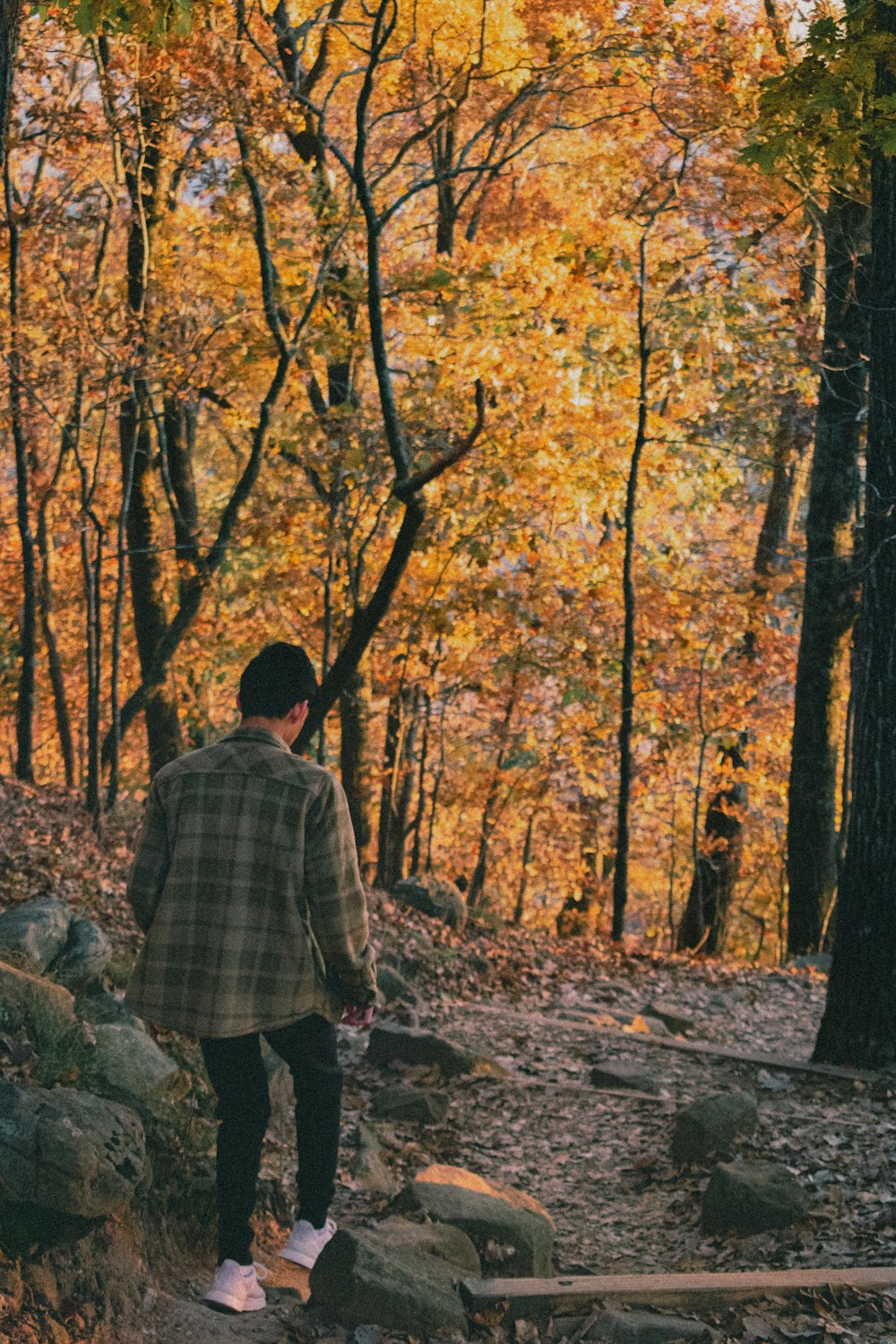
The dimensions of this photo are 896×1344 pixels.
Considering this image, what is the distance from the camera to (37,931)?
5992mm

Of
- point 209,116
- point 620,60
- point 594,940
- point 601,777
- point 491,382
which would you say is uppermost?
point 620,60

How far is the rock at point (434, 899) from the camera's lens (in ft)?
48.3

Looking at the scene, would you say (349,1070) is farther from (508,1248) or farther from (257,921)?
(257,921)

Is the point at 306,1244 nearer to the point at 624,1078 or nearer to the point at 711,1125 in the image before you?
the point at 711,1125

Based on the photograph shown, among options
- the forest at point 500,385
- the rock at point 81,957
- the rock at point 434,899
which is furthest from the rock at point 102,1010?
the rock at point 434,899

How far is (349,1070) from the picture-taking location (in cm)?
812

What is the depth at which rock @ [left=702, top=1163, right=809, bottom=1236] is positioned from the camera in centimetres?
536

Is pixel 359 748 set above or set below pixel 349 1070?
above

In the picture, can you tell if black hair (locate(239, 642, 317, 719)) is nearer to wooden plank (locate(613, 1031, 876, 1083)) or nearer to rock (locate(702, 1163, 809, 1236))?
rock (locate(702, 1163, 809, 1236))

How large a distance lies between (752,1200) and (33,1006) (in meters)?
3.25

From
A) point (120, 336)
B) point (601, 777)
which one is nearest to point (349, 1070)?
point (120, 336)

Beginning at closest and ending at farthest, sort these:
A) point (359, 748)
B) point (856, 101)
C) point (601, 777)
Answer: point (856, 101) < point (359, 748) < point (601, 777)

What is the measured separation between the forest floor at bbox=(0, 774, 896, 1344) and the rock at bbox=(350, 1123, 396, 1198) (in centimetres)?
6

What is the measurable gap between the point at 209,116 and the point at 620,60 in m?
4.78
